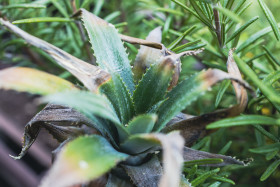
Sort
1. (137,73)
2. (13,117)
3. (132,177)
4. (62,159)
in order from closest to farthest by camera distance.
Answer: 1. (62,159)
2. (132,177)
3. (137,73)
4. (13,117)

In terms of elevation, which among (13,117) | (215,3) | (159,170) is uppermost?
(215,3)

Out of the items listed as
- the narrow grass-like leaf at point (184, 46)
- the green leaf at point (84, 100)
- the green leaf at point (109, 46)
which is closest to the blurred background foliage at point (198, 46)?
the narrow grass-like leaf at point (184, 46)

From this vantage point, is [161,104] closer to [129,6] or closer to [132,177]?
[132,177]

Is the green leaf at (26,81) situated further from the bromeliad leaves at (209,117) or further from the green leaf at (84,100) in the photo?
the bromeliad leaves at (209,117)

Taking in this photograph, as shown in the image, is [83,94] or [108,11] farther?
[108,11]

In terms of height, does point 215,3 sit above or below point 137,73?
above

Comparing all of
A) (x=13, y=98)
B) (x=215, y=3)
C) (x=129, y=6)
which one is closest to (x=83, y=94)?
(x=215, y=3)
